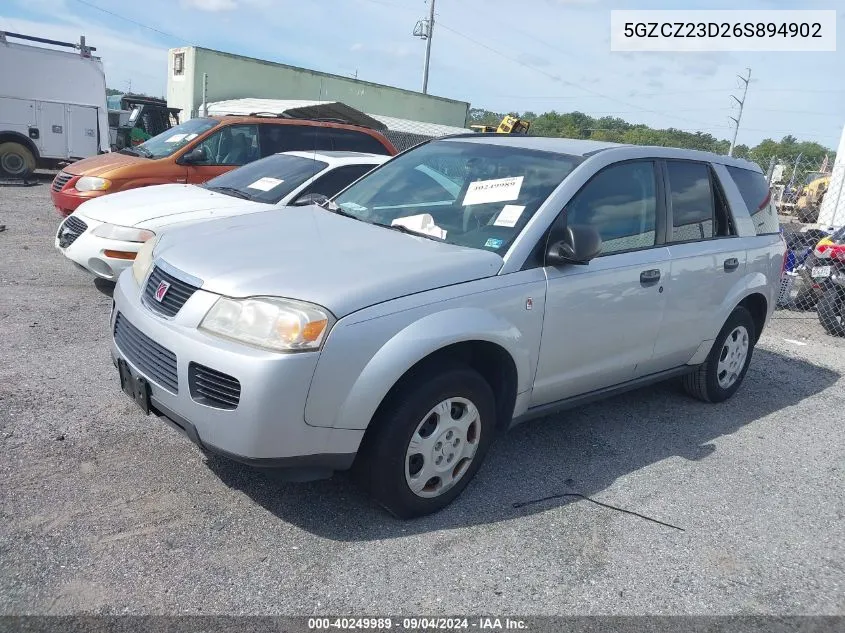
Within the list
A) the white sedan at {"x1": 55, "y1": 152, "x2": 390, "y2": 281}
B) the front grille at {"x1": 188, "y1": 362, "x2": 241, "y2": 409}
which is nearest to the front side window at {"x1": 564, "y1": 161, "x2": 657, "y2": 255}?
the front grille at {"x1": 188, "y1": 362, "x2": 241, "y2": 409}

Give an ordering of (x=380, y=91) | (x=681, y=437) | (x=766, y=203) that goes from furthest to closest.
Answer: (x=380, y=91)
(x=766, y=203)
(x=681, y=437)

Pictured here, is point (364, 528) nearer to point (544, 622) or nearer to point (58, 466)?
point (544, 622)

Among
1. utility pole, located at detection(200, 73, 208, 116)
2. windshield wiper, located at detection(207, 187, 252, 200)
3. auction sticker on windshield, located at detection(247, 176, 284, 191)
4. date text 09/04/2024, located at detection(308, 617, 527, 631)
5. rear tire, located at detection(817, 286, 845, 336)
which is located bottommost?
date text 09/04/2024, located at detection(308, 617, 527, 631)

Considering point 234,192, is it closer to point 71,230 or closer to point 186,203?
point 186,203

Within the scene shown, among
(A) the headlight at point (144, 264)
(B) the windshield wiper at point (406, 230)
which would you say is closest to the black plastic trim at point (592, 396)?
(B) the windshield wiper at point (406, 230)

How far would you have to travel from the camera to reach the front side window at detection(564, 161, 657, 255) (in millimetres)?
3865

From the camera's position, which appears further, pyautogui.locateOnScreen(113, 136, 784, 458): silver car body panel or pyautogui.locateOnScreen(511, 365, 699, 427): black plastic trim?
pyautogui.locateOnScreen(511, 365, 699, 427): black plastic trim

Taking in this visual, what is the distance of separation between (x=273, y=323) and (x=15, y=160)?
51.2ft

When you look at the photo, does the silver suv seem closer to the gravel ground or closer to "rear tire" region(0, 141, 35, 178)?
the gravel ground

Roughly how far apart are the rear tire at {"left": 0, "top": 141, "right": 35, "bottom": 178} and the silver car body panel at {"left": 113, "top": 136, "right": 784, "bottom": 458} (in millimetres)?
14139

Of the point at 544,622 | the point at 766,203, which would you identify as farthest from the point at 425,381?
the point at 766,203

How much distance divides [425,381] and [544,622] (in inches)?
42.8

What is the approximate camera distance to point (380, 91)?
95.3 feet

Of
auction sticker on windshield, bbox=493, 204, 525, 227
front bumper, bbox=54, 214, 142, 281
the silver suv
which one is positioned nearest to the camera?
the silver suv
